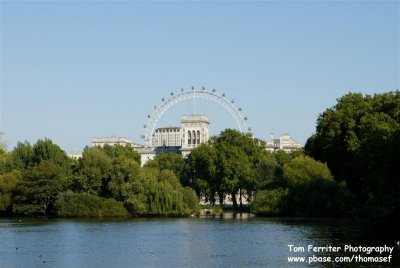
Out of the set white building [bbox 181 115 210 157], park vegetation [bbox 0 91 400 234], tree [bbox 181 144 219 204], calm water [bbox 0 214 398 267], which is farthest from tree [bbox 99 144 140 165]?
white building [bbox 181 115 210 157]

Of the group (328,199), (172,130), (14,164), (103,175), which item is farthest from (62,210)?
(172,130)

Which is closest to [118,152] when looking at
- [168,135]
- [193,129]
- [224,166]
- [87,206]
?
[224,166]

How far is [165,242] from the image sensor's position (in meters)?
38.8

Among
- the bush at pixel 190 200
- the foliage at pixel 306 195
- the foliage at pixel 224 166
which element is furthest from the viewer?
the foliage at pixel 224 166

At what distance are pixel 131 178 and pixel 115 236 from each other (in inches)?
872

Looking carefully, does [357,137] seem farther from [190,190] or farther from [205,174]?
[205,174]

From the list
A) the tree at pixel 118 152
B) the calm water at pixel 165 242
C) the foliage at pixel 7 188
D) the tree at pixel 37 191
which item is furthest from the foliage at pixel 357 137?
the tree at pixel 118 152

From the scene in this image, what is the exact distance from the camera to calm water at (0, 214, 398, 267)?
103 ft

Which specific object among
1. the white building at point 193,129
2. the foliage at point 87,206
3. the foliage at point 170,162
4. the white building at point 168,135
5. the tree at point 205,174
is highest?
the white building at point 168,135

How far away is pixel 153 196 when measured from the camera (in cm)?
6372

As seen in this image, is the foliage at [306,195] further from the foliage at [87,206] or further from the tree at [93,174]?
the tree at [93,174]

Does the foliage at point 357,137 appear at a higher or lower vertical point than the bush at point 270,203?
higher

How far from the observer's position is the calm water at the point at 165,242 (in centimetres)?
3134

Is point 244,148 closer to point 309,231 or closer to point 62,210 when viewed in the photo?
point 62,210
